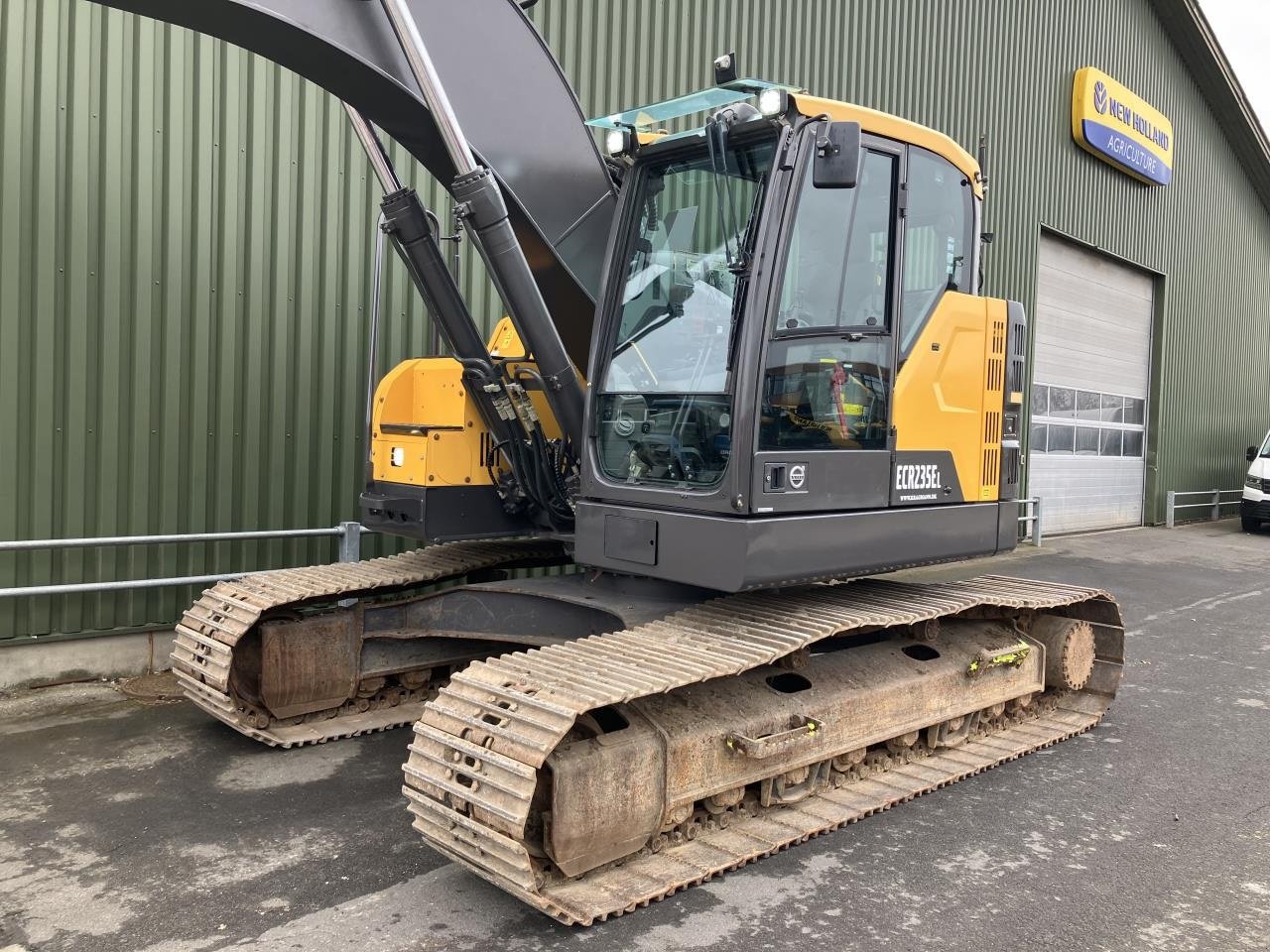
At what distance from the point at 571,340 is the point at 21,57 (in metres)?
3.72

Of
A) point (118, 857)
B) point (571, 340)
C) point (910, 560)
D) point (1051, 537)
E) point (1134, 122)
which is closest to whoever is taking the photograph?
point (118, 857)

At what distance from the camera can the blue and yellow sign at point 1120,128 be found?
15.6m

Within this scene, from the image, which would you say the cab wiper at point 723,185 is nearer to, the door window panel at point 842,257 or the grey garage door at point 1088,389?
the door window panel at point 842,257

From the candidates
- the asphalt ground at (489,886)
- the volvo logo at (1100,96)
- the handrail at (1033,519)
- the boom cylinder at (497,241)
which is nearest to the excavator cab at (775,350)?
the boom cylinder at (497,241)

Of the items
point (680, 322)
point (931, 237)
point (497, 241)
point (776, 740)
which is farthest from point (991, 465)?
point (497, 241)

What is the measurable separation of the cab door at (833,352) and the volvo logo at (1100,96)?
1310 cm

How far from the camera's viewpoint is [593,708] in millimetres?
3570

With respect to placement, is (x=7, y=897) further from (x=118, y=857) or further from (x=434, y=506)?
(x=434, y=506)

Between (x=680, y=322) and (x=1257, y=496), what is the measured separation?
1693cm

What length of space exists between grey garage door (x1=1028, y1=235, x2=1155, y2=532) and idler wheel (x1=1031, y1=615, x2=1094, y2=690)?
9.58 m

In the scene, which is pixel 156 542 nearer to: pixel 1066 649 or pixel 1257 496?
pixel 1066 649

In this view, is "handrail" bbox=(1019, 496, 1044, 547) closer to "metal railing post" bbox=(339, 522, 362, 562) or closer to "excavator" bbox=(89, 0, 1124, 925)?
"excavator" bbox=(89, 0, 1124, 925)

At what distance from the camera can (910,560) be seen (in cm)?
496

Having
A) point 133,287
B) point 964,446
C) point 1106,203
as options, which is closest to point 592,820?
point 964,446
